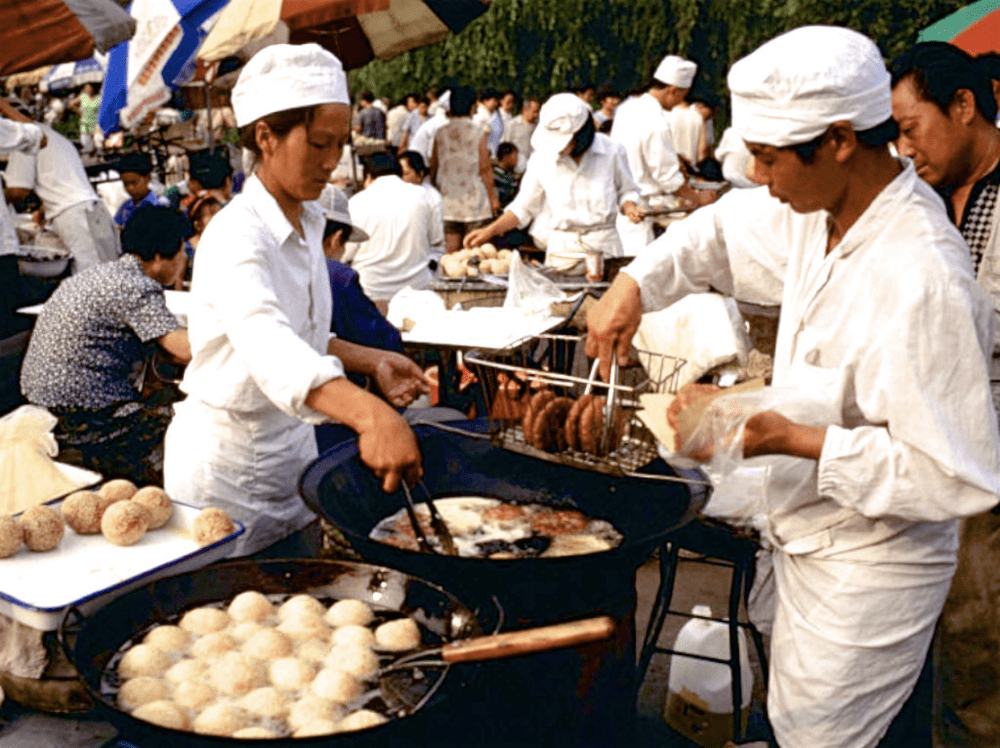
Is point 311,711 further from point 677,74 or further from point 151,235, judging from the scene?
point 677,74

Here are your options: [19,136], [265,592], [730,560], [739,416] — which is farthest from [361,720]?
[19,136]

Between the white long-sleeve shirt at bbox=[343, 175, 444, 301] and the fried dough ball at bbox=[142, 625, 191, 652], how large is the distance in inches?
217

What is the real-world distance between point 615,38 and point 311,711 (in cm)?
2078

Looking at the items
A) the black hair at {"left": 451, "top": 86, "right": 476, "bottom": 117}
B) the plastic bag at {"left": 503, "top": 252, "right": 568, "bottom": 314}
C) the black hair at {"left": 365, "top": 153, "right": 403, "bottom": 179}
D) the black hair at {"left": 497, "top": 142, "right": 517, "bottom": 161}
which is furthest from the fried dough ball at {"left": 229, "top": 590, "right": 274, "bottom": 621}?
the black hair at {"left": 497, "top": 142, "right": 517, "bottom": 161}

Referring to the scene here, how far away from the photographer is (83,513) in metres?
2.35

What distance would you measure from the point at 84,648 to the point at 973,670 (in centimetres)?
279

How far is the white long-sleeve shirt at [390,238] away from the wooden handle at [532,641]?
19.2ft

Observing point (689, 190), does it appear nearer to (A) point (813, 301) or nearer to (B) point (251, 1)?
(B) point (251, 1)

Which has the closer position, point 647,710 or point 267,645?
point 267,645

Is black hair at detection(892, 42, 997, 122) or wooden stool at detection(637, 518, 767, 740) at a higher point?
black hair at detection(892, 42, 997, 122)

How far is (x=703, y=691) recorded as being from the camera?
3.44 meters

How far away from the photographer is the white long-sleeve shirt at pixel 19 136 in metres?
6.61

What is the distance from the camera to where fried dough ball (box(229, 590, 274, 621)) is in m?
2.01

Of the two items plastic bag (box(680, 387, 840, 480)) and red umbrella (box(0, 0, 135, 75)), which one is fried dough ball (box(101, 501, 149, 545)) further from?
red umbrella (box(0, 0, 135, 75))
